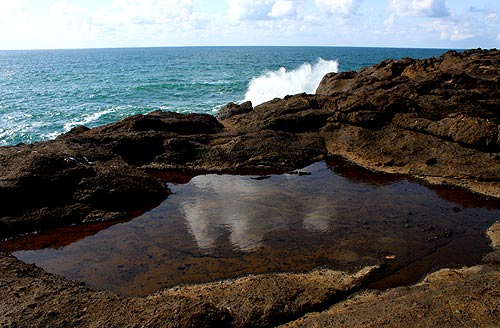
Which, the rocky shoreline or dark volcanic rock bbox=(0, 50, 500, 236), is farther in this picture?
dark volcanic rock bbox=(0, 50, 500, 236)

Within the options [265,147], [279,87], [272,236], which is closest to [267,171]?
[265,147]

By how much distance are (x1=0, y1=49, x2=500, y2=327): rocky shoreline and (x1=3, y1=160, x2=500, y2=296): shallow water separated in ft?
1.54

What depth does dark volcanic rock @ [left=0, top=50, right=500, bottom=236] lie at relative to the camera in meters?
9.08

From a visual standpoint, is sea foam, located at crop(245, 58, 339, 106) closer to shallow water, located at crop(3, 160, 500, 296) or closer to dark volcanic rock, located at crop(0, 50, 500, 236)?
dark volcanic rock, located at crop(0, 50, 500, 236)

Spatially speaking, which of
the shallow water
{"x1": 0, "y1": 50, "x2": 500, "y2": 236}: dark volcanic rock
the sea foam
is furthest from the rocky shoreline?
the sea foam

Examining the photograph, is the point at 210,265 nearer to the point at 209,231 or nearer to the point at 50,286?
the point at 209,231

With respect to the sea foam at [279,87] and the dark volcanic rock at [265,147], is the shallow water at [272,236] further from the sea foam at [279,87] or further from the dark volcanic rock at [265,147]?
the sea foam at [279,87]

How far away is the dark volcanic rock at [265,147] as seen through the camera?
9.08 m

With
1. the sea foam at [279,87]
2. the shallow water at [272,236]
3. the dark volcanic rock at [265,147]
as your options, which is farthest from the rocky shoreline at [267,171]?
the sea foam at [279,87]

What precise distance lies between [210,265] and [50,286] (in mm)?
2475

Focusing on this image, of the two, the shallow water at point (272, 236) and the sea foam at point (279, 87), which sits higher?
the sea foam at point (279, 87)

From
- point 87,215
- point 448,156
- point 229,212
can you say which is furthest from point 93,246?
point 448,156

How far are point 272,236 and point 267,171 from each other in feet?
14.1

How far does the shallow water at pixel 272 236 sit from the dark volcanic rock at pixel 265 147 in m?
0.90
